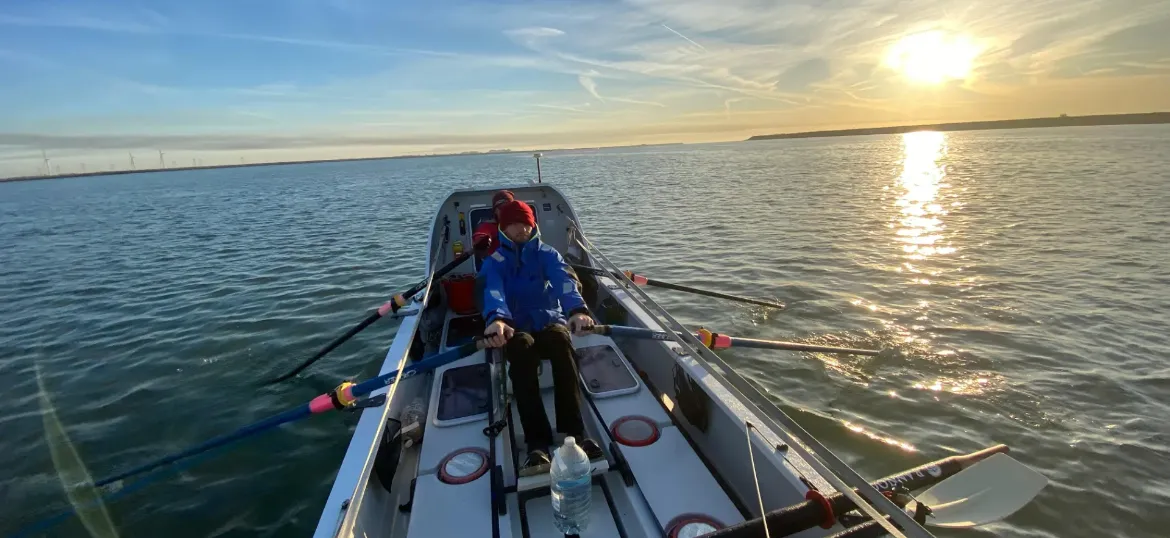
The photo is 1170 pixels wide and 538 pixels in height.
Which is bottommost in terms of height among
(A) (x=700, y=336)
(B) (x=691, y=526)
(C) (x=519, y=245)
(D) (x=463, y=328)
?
(B) (x=691, y=526)

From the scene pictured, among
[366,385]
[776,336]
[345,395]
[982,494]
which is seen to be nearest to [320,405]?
[345,395]

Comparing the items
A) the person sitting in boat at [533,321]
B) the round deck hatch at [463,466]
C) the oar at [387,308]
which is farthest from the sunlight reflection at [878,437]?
the oar at [387,308]

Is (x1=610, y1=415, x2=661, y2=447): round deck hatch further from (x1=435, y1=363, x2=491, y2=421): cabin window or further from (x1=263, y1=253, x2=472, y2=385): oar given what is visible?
(x1=263, y1=253, x2=472, y2=385): oar

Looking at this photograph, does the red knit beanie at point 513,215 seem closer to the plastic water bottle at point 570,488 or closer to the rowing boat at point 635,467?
the rowing boat at point 635,467

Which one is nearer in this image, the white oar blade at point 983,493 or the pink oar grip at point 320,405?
the white oar blade at point 983,493

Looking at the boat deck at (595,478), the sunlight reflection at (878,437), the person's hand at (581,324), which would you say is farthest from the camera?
the sunlight reflection at (878,437)

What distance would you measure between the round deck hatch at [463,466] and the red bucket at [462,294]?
4.19m

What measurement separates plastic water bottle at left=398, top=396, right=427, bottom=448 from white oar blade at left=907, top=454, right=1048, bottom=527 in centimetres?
422

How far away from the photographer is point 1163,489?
204 inches

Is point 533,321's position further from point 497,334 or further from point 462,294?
point 462,294

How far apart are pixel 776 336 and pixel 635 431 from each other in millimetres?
5770

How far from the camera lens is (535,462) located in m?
3.90

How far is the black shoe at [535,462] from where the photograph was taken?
3.86 meters

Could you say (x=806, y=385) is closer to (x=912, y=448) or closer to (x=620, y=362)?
(x=912, y=448)
